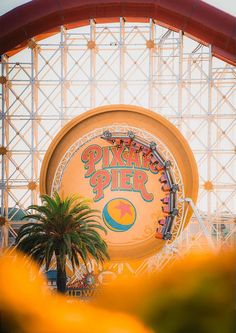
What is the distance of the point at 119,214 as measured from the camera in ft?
87.8

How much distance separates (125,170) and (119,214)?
5.86 ft

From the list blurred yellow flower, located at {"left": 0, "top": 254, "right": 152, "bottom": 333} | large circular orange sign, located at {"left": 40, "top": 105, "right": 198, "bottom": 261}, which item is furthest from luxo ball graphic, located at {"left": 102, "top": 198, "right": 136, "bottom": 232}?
blurred yellow flower, located at {"left": 0, "top": 254, "right": 152, "bottom": 333}

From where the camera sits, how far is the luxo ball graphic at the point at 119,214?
1049 inches

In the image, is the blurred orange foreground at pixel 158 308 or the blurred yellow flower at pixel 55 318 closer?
the blurred orange foreground at pixel 158 308

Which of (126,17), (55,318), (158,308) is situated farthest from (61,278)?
(158,308)

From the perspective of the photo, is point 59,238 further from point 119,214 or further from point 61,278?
point 119,214

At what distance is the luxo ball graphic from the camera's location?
87.5 ft

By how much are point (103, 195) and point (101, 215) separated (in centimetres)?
81

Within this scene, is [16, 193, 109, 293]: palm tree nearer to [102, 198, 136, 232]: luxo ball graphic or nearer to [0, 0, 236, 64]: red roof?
[102, 198, 136, 232]: luxo ball graphic

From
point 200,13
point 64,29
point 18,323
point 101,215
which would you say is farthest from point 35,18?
point 18,323

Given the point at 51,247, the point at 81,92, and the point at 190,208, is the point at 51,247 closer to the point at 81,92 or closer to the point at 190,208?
the point at 190,208

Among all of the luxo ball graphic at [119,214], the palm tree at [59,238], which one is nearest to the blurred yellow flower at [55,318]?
the palm tree at [59,238]

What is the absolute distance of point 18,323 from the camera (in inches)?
348

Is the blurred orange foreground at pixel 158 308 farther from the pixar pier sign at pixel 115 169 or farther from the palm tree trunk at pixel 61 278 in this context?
the pixar pier sign at pixel 115 169
